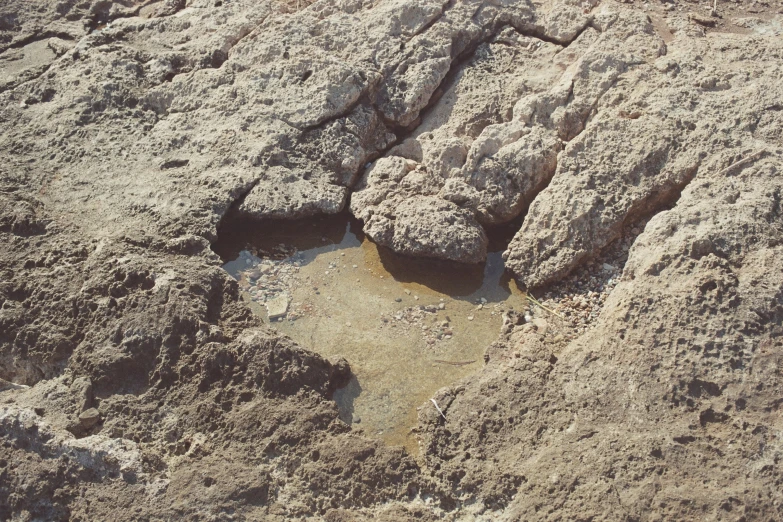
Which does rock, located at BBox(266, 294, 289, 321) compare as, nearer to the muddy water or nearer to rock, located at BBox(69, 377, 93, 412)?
the muddy water

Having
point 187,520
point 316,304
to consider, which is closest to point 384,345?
point 316,304

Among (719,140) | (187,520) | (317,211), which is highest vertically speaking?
(719,140)

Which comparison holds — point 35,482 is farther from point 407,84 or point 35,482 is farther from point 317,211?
point 407,84

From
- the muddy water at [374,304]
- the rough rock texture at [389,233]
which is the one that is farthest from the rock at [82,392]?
the muddy water at [374,304]

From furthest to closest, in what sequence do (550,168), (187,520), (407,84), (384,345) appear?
(407,84) < (550,168) < (384,345) < (187,520)

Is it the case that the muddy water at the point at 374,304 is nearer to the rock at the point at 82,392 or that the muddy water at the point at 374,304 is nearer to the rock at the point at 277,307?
the rock at the point at 277,307
